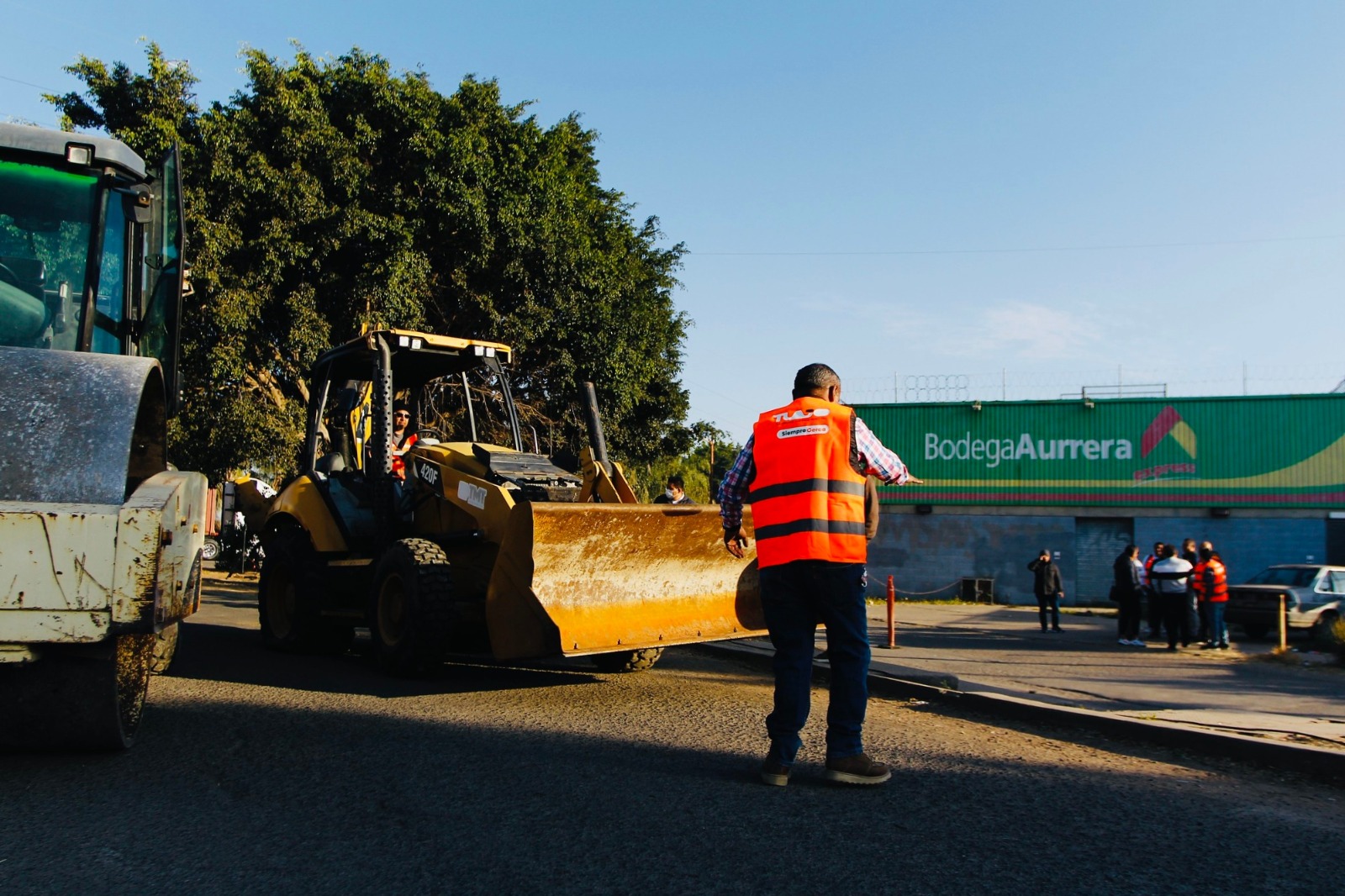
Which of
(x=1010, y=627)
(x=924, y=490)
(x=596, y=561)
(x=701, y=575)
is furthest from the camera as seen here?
(x=924, y=490)

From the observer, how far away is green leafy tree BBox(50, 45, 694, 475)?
1777 centimetres

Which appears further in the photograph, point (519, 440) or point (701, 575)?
point (519, 440)

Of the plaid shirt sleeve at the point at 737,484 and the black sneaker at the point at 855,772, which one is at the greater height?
the plaid shirt sleeve at the point at 737,484

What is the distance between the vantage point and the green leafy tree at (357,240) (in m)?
17.8

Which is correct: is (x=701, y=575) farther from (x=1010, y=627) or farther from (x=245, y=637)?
(x=1010, y=627)

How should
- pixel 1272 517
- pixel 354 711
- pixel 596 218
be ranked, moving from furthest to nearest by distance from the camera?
pixel 1272 517 < pixel 596 218 < pixel 354 711

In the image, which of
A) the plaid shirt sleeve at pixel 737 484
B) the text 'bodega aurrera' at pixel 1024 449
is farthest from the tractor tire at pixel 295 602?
the text 'bodega aurrera' at pixel 1024 449

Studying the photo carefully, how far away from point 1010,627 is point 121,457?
56.5 feet

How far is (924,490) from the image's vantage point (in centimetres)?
3166

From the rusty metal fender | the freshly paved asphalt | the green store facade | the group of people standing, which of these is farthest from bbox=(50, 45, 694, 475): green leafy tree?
the rusty metal fender

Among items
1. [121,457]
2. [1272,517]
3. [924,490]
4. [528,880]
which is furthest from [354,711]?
[1272,517]

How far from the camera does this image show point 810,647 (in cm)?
468

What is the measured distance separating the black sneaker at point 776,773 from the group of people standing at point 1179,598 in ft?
37.7

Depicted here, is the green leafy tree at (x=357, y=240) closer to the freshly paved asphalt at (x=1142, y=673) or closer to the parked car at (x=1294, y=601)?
the freshly paved asphalt at (x=1142, y=673)
